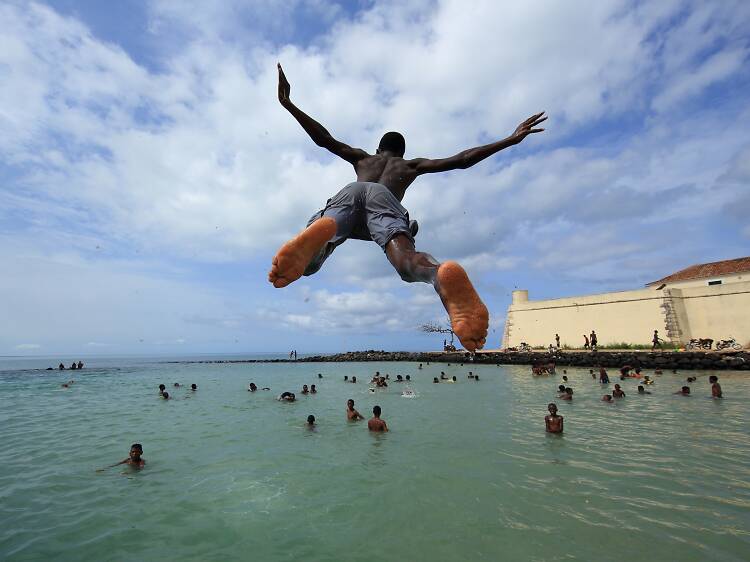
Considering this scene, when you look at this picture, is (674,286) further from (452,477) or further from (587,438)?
(452,477)

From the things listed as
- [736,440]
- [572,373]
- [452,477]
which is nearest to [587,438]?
[736,440]

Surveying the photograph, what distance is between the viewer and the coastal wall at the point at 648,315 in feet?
105

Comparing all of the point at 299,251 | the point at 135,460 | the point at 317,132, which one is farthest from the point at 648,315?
the point at 299,251

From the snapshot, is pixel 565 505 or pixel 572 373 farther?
pixel 572 373

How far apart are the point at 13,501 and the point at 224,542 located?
461 cm

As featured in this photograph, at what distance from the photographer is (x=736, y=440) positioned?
11156 millimetres

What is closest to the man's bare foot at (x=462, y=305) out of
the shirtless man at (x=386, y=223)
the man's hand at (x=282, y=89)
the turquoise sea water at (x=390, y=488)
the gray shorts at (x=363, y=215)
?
the shirtless man at (x=386, y=223)

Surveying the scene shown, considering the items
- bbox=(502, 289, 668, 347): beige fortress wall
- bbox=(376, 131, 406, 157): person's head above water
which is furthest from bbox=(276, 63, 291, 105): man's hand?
bbox=(502, 289, 668, 347): beige fortress wall

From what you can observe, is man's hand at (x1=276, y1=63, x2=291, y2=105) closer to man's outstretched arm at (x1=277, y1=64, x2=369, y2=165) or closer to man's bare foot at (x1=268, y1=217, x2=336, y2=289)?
man's outstretched arm at (x1=277, y1=64, x2=369, y2=165)

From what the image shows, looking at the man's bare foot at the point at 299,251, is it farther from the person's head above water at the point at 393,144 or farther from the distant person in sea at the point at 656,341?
the distant person in sea at the point at 656,341

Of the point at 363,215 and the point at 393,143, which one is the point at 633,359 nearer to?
the point at 393,143

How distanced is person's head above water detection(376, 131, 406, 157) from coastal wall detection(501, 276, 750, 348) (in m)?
37.5

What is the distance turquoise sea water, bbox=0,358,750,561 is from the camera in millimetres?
5805

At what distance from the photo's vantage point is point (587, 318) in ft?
128
